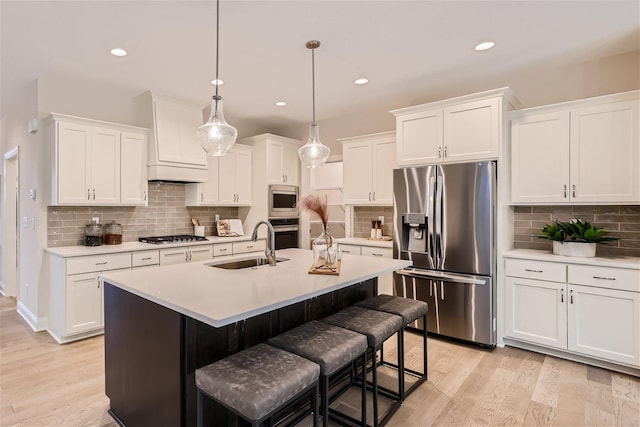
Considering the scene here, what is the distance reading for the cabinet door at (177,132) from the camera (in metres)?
4.05

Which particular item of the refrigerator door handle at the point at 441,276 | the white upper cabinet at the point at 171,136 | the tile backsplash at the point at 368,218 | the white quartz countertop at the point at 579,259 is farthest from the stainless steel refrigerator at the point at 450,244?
the white upper cabinet at the point at 171,136

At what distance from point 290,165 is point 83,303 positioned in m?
3.21

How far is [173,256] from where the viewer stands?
3.96 meters

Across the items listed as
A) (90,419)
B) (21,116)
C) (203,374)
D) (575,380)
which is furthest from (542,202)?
(21,116)

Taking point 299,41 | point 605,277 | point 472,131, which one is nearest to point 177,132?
point 299,41

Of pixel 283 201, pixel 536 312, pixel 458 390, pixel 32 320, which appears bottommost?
pixel 458 390

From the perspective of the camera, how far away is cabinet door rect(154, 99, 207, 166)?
4.05 meters

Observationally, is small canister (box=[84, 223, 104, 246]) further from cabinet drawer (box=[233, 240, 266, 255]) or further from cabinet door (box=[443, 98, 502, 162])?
cabinet door (box=[443, 98, 502, 162])

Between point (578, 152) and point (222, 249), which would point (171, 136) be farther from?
point (578, 152)

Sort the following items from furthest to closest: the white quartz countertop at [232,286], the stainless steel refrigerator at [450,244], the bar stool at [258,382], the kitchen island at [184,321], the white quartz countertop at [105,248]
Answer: the white quartz countertop at [105,248], the stainless steel refrigerator at [450,244], the kitchen island at [184,321], the white quartz countertop at [232,286], the bar stool at [258,382]

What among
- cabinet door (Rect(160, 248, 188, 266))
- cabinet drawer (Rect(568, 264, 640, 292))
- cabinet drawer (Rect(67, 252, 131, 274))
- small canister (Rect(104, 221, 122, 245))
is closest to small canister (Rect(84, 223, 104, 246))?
small canister (Rect(104, 221, 122, 245))

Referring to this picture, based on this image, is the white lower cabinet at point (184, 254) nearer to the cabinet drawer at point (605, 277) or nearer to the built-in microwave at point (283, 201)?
the built-in microwave at point (283, 201)

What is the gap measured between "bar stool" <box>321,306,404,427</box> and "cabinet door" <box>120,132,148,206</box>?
9.54ft

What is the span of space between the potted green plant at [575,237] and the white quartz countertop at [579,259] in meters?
0.07
